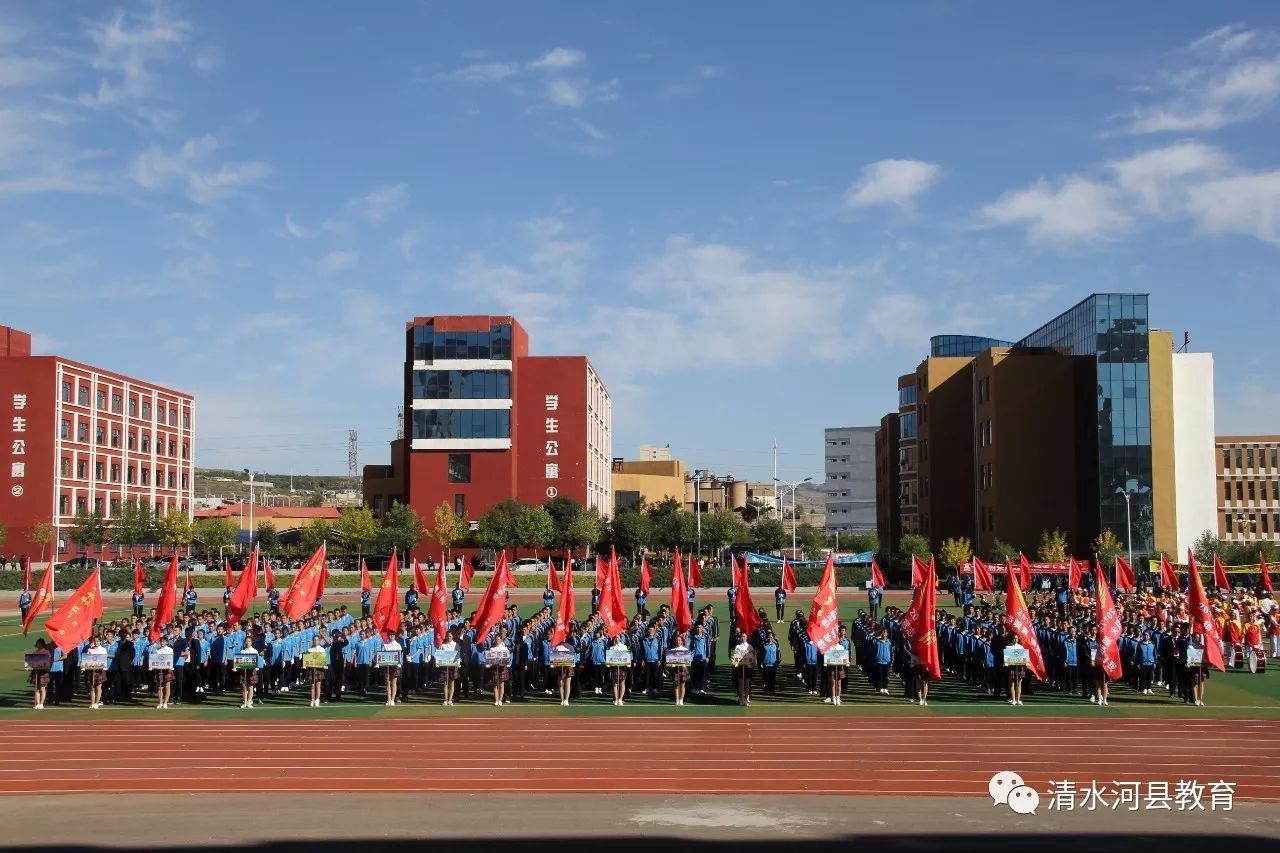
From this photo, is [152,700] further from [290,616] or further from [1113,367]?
[1113,367]

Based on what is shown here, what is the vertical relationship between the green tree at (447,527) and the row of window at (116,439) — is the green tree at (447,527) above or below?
below

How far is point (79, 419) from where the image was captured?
78.0 meters

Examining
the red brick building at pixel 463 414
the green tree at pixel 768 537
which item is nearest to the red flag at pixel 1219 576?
the red brick building at pixel 463 414

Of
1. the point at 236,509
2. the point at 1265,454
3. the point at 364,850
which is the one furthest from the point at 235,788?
the point at 236,509

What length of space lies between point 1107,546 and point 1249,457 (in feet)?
122

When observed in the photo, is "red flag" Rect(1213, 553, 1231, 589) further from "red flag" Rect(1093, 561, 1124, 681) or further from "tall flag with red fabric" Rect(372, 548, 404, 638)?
"tall flag with red fabric" Rect(372, 548, 404, 638)

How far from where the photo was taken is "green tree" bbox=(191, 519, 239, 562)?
78938mm

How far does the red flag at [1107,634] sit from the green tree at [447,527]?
58024mm

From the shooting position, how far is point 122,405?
83.8m

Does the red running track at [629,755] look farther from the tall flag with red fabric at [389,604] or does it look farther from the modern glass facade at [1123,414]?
the modern glass facade at [1123,414]

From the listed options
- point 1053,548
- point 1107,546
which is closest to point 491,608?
point 1053,548

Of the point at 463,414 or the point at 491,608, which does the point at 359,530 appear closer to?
the point at 463,414

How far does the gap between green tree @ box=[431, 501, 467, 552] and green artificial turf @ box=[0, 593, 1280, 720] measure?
52.3 metres

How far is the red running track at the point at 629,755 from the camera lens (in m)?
14.9
